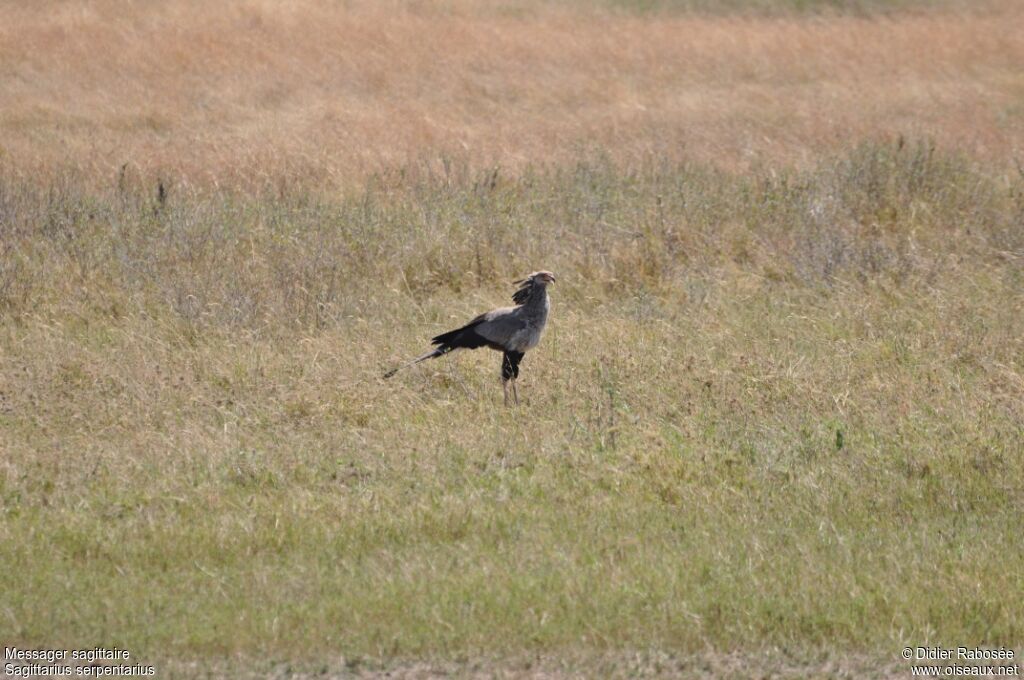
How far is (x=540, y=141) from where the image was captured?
54.2ft

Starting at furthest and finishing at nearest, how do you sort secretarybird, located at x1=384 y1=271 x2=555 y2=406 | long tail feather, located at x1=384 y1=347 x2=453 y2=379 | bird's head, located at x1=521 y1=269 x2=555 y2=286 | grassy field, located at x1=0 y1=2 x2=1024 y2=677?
1. bird's head, located at x1=521 y1=269 x2=555 y2=286
2. long tail feather, located at x1=384 y1=347 x2=453 y2=379
3. secretarybird, located at x1=384 y1=271 x2=555 y2=406
4. grassy field, located at x1=0 y1=2 x2=1024 y2=677

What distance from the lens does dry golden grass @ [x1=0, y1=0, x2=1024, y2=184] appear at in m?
15.9

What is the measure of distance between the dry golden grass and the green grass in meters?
3.04

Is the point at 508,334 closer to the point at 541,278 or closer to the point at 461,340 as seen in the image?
the point at 461,340

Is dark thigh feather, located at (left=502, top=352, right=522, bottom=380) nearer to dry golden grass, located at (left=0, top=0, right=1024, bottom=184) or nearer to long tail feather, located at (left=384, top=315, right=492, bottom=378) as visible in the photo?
long tail feather, located at (left=384, top=315, right=492, bottom=378)

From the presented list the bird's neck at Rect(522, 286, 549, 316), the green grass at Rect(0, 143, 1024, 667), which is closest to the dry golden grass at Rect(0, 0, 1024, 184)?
the green grass at Rect(0, 143, 1024, 667)

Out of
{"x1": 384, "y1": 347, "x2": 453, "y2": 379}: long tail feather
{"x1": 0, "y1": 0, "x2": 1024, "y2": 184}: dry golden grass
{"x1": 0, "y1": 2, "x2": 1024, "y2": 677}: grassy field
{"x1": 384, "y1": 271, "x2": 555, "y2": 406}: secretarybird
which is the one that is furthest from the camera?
{"x1": 0, "y1": 0, "x2": 1024, "y2": 184}: dry golden grass

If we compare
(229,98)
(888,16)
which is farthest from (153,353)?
(888,16)

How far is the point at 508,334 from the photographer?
805cm

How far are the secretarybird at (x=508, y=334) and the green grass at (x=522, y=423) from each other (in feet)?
0.88

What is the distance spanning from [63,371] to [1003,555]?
227 inches

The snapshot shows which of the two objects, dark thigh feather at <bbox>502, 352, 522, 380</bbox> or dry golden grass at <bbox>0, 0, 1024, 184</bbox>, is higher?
dark thigh feather at <bbox>502, 352, 522, 380</bbox>

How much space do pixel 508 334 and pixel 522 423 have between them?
716 mm

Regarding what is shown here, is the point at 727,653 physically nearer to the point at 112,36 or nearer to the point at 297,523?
the point at 297,523
